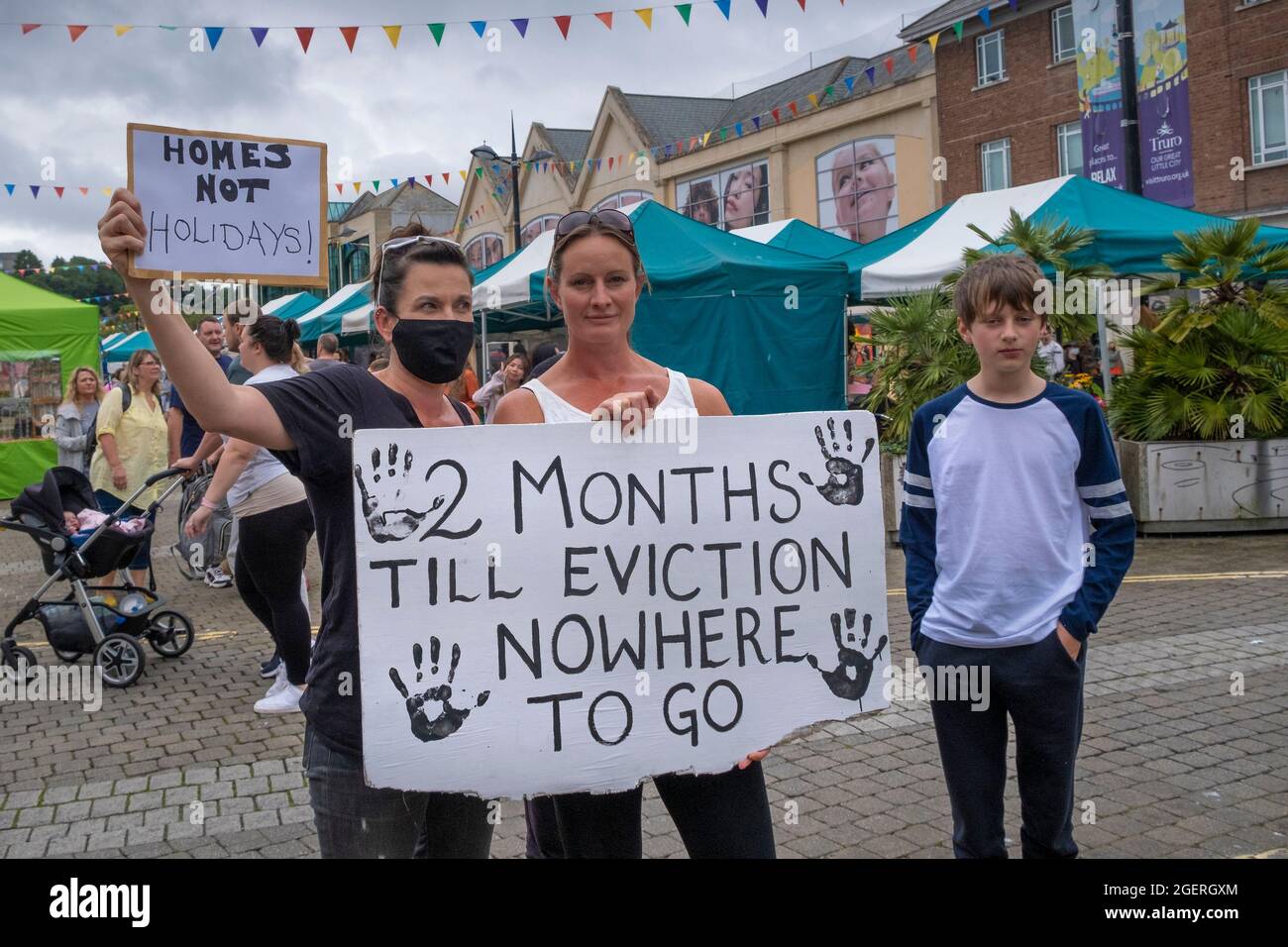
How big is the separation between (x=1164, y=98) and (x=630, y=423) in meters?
23.0

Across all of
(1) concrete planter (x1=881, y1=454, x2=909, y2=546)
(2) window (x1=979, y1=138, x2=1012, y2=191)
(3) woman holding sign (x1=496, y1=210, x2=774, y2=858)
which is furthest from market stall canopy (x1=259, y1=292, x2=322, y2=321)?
(3) woman holding sign (x1=496, y1=210, x2=774, y2=858)

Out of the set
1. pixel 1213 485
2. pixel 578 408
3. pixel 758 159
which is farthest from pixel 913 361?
pixel 758 159

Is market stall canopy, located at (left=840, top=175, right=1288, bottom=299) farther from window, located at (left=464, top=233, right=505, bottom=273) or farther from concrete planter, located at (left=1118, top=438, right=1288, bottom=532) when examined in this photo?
window, located at (left=464, top=233, right=505, bottom=273)

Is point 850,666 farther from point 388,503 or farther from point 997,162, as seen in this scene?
point 997,162

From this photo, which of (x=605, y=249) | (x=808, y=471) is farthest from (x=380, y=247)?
(x=808, y=471)

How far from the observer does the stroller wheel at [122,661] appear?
654cm

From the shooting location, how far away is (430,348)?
241 centimetres

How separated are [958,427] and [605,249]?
1089 millimetres

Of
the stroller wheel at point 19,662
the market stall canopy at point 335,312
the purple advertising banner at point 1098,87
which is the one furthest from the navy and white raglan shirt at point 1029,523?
the market stall canopy at point 335,312

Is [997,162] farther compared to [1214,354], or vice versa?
[997,162]

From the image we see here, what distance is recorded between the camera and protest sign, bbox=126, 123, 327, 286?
2568 mm

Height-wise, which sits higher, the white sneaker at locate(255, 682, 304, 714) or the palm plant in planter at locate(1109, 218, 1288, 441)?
the palm plant in planter at locate(1109, 218, 1288, 441)

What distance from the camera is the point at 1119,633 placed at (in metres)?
6.64

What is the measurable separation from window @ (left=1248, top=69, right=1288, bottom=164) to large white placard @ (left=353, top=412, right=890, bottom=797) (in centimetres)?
2541
